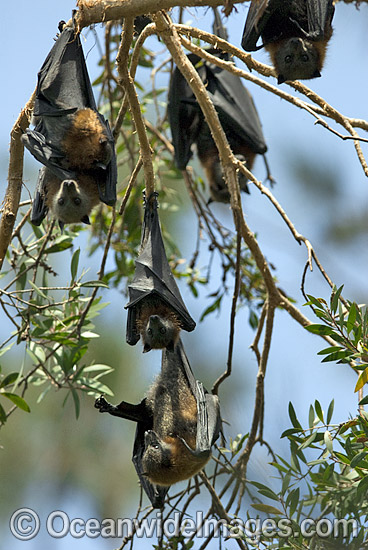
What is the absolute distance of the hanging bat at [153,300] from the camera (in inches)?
172

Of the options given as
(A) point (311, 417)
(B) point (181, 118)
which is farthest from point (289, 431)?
(B) point (181, 118)

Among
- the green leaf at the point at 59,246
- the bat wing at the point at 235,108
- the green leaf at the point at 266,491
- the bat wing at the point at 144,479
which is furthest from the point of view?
the bat wing at the point at 235,108

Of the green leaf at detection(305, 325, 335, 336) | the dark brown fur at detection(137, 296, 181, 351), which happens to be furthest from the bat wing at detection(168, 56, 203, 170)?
the green leaf at detection(305, 325, 335, 336)

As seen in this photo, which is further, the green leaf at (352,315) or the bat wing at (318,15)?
the bat wing at (318,15)

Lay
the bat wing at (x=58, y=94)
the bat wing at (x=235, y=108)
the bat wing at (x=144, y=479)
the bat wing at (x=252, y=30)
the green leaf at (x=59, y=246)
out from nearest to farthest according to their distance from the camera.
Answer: the bat wing at (x=144, y=479), the bat wing at (x=58, y=94), the bat wing at (x=252, y=30), the green leaf at (x=59, y=246), the bat wing at (x=235, y=108)

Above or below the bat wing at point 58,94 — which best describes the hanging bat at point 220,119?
above

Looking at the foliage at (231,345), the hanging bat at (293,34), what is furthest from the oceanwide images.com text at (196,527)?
the hanging bat at (293,34)

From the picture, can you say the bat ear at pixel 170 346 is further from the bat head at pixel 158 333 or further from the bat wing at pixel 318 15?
the bat wing at pixel 318 15

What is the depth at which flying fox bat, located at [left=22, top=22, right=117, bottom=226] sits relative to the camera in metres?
4.49

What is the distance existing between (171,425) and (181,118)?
12.2 feet

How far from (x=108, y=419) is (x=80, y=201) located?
11744 millimetres

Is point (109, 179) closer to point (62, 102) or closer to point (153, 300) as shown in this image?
point (62, 102)

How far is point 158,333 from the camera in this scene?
14.3ft

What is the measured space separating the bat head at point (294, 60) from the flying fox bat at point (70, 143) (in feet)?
3.82
